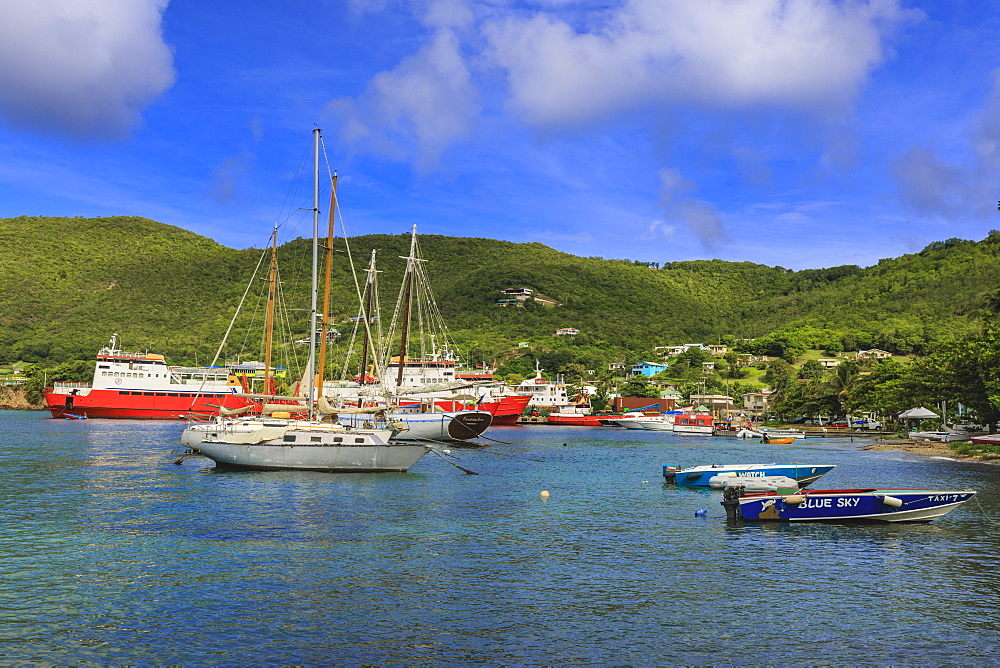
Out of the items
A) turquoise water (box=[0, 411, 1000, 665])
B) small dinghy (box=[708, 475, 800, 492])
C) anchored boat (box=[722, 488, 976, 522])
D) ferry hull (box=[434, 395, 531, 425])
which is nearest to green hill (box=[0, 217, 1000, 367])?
ferry hull (box=[434, 395, 531, 425])

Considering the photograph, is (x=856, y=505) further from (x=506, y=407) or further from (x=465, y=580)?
(x=506, y=407)

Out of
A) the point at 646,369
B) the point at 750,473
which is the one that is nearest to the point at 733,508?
the point at 750,473

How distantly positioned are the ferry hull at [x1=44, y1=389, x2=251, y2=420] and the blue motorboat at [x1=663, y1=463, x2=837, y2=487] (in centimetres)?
7318

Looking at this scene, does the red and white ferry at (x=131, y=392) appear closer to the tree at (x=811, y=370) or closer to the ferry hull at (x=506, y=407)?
the ferry hull at (x=506, y=407)

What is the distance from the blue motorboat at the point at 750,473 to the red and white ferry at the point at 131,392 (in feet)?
241

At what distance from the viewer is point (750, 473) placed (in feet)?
109

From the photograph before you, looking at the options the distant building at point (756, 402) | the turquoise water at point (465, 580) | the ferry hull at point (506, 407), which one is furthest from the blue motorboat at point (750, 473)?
the distant building at point (756, 402)

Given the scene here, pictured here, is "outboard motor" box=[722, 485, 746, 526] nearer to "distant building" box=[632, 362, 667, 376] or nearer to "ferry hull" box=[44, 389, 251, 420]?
"ferry hull" box=[44, 389, 251, 420]

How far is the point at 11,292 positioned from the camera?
16625 centimetres

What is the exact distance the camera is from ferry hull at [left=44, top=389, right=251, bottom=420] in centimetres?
9631

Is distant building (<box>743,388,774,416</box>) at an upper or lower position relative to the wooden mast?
lower

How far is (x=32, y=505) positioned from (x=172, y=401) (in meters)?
77.4

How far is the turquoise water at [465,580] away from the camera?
463 inches

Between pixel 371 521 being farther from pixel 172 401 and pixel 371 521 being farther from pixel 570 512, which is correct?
pixel 172 401
